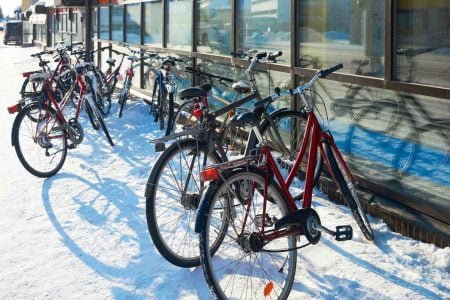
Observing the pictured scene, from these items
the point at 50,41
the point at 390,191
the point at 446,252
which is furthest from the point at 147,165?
the point at 50,41

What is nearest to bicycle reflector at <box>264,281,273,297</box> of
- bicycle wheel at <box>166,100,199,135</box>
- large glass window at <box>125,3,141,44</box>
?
bicycle wheel at <box>166,100,199,135</box>

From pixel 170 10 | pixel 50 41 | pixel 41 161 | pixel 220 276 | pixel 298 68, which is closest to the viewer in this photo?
pixel 220 276

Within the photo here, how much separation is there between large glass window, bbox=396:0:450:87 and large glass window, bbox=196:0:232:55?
296 cm

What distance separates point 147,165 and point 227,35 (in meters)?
1.98

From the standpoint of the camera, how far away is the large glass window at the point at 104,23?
484 inches

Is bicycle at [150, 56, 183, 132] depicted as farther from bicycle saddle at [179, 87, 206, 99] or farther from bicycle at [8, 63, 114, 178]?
bicycle saddle at [179, 87, 206, 99]

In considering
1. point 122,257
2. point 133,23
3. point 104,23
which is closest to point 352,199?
point 122,257

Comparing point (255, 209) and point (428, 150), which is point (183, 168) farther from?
point (428, 150)

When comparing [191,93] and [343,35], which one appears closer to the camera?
[191,93]

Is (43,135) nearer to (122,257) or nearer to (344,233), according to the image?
(122,257)

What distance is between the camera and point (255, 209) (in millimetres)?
2879

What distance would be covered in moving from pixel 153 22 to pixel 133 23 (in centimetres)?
120

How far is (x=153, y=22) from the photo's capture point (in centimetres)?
938

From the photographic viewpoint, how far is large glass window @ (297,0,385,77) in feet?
13.3
